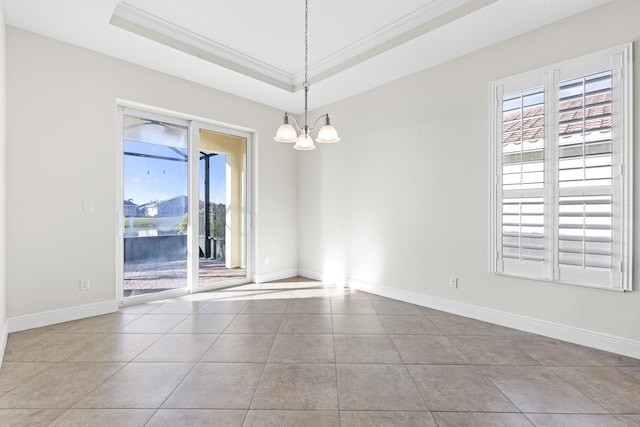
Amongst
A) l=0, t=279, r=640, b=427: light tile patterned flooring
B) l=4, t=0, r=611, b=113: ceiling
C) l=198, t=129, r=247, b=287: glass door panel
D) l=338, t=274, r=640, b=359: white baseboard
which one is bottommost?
l=0, t=279, r=640, b=427: light tile patterned flooring

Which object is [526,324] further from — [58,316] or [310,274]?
[58,316]

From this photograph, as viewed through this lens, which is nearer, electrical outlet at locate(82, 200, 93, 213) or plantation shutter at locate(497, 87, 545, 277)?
plantation shutter at locate(497, 87, 545, 277)

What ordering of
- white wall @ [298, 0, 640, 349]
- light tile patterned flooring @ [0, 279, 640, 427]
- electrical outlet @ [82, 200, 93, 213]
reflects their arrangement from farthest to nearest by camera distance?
electrical outlet @ [82, 200, 93, 213] → white wall @ [298, 0, 640, 349] → light tile patterned flooring @ [0, 279, 640, 427]

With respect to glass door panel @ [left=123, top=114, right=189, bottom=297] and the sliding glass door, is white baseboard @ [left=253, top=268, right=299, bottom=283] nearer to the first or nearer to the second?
the sliding glass door

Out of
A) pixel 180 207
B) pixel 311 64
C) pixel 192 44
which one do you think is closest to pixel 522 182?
pixel 311 64

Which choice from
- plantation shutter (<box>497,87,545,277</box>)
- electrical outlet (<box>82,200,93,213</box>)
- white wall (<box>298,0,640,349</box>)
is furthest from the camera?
electrical outlet (<box>82,200,93,213</box>)

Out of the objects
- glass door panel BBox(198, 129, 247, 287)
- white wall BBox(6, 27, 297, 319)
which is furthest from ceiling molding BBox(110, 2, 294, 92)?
glass door panel BBox(198, 129, 247, 287)

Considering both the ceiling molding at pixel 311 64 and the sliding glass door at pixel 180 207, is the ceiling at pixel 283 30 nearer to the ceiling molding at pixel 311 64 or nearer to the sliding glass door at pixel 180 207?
the ceiling molding at pixel 311 64

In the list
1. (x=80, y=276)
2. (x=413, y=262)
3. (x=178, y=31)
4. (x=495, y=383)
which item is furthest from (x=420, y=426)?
(x=178, y=31)

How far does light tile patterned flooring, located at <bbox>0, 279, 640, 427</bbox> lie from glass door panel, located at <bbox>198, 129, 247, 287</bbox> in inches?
59.2

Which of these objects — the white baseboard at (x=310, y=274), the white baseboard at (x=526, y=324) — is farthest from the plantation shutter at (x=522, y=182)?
the white baseboard at (x=310, y=274)

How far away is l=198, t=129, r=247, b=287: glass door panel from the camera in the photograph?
4.70m

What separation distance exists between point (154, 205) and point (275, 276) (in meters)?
2.21

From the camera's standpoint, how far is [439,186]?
12.0 feet
